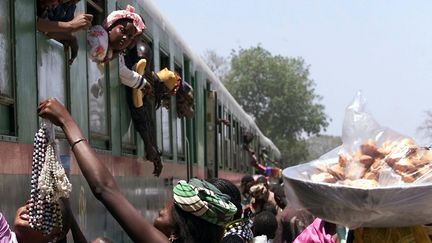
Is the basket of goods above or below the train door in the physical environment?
below

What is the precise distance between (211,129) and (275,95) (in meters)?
46.3

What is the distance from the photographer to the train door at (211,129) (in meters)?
10.8

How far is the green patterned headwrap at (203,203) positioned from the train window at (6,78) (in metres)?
1.05

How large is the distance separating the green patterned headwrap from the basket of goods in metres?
0.23

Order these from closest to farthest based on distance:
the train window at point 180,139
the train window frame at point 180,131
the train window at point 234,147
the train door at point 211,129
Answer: the train window frame at point 180,131, the train window at point 180,139, the train door at point 211,129, the train window at point 234,147

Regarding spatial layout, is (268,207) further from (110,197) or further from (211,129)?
(110,197)

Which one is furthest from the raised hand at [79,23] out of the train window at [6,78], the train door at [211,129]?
the train door at [211,129]

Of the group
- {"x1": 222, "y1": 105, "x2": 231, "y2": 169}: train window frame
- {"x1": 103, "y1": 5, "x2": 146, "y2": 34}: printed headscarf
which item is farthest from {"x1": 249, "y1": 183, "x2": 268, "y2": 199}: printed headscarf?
{"x1": 222, "y1": 105, "x2": 231, "y2": 169}: train window frame

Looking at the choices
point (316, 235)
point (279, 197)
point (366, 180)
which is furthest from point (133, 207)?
point (279, 197)

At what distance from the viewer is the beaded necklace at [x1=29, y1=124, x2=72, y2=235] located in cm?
276

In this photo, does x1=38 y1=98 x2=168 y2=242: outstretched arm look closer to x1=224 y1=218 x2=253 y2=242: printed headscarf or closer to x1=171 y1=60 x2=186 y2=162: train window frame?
x1=224 y1=218 x2=253 y2=242: printed headscarf

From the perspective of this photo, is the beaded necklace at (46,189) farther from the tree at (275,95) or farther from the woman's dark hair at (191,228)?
the tree at (275,95)

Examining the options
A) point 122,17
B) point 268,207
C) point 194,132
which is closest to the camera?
point 122,17

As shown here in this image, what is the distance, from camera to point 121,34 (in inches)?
203
